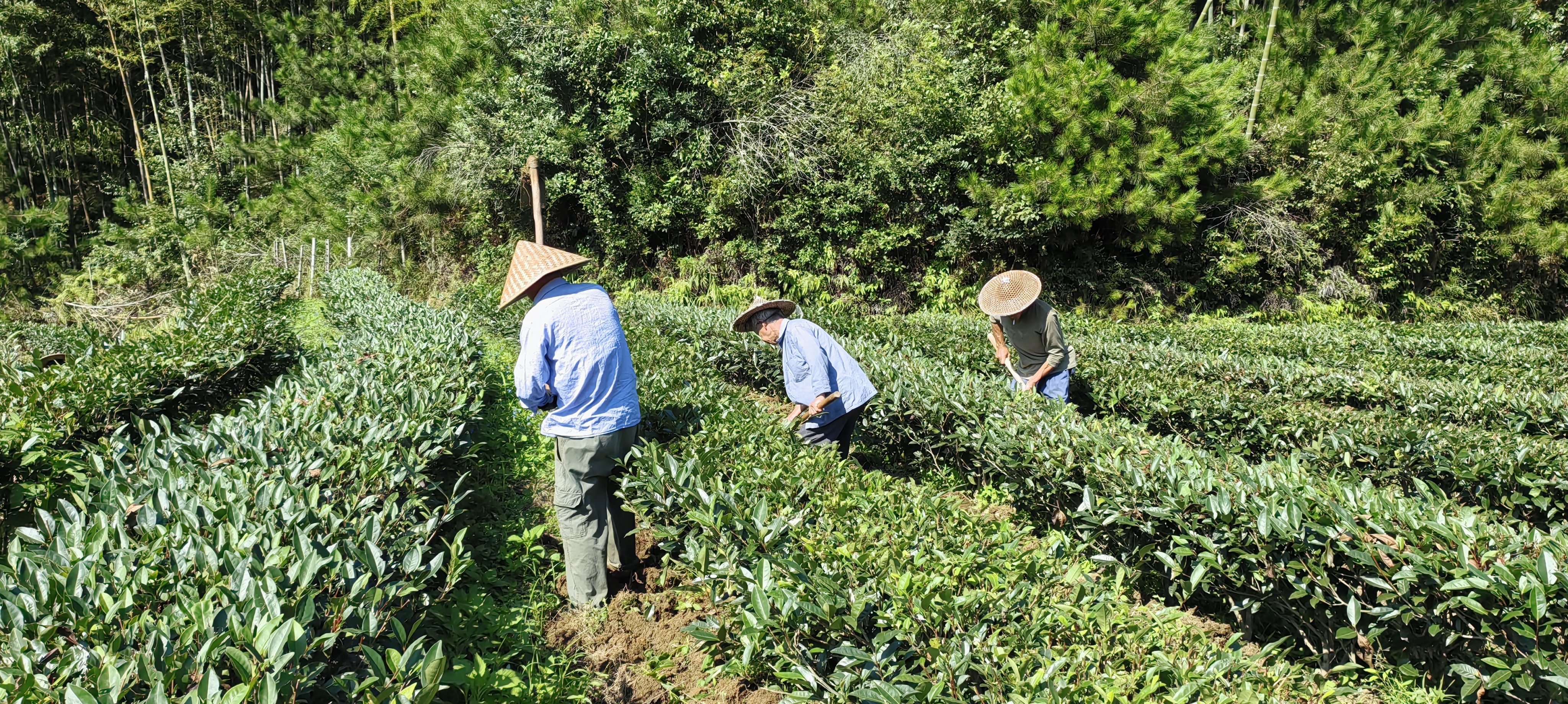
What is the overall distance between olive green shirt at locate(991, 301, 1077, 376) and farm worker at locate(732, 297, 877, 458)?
1615 mm

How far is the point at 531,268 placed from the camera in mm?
3311

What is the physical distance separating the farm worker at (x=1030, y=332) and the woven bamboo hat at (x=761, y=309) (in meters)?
1.66

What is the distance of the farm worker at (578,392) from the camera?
10.2 ft

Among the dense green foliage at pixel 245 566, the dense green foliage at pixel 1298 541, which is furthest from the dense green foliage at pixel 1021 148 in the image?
the dense green foliage at pixel 245 566

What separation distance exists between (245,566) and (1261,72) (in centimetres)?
1773

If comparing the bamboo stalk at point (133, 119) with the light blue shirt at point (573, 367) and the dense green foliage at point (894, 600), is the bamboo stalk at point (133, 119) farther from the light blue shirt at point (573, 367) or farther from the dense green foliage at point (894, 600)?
the dense green foliage at point (894, 600)

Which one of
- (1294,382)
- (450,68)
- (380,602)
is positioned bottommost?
(1294,382)

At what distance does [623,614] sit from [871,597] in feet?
5.36

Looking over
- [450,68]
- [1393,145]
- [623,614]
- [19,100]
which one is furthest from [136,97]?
[1393,145]

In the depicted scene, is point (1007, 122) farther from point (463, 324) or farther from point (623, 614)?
point (623, 614)

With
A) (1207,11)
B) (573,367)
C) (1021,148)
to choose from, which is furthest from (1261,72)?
(573,367)

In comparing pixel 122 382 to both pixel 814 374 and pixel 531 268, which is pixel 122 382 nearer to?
pixel 531 268

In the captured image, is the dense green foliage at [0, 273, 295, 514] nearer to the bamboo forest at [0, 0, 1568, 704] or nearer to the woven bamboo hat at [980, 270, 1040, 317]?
the bamboo forest at [0, 0, 1568, 704]

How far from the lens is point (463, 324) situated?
22.0ft
